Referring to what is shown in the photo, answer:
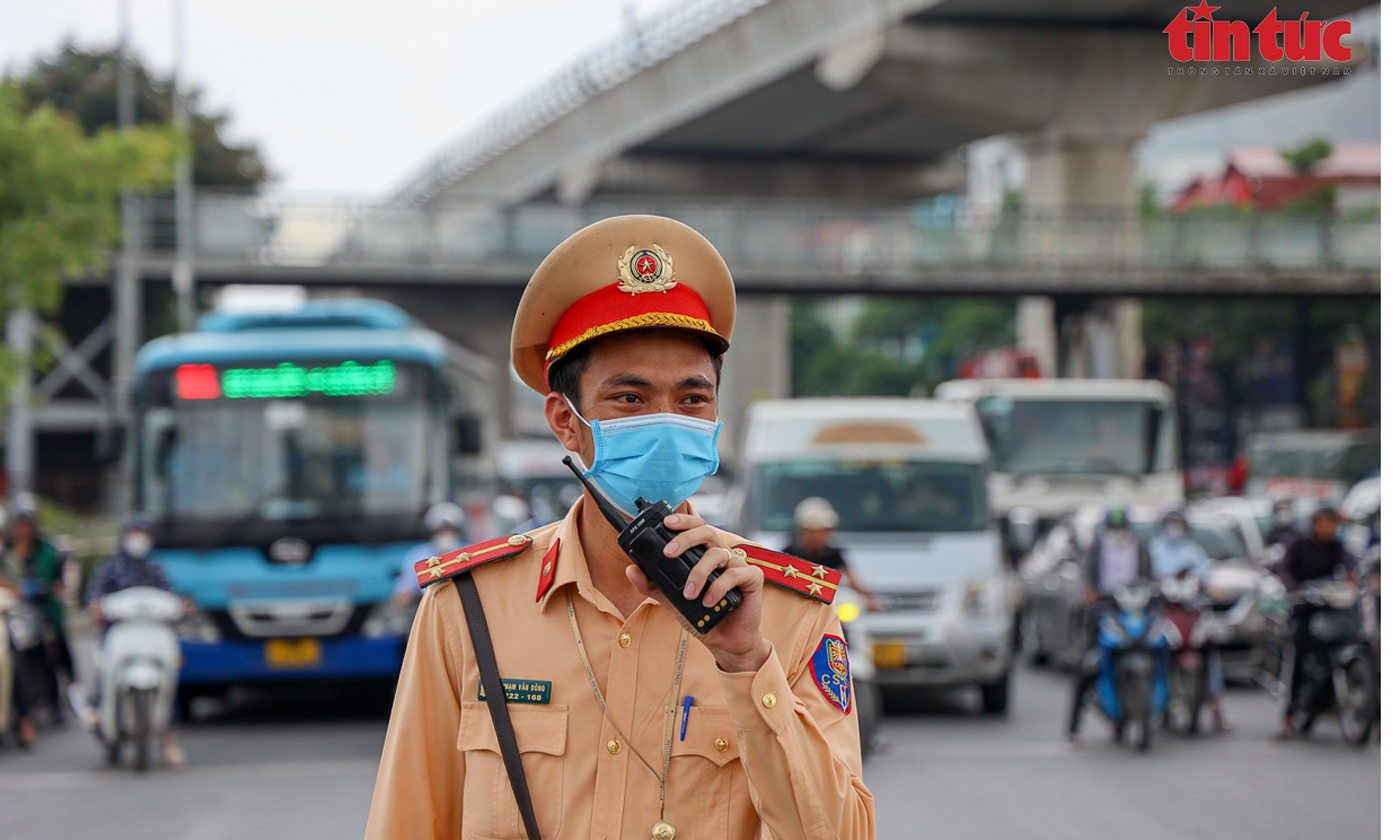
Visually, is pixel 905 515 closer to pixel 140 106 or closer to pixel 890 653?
pixel 890 653

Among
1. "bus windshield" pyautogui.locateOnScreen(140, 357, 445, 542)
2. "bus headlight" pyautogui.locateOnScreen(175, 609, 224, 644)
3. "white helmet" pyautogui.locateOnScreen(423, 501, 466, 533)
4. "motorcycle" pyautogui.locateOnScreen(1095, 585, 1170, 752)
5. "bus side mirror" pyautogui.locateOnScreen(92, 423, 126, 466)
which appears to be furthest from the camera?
"bus side mirror" pyautogui.locateOnScreen(92, 423, 126, 466)

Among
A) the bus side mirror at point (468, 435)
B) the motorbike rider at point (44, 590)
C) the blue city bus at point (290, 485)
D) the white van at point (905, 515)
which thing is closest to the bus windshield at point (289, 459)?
the blue city bus at point (290, 485)

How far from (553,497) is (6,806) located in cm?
961

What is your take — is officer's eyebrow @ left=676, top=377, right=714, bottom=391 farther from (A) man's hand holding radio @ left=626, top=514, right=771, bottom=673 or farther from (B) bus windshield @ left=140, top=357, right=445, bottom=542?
(B) bus windshield @ left=140, top=357, right=445, bottom=542

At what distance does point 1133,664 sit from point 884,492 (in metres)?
3.28

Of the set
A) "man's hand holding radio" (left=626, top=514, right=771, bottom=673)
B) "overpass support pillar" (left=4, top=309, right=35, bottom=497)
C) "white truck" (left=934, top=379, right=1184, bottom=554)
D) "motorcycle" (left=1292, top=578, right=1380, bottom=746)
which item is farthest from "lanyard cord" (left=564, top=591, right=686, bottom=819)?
"overpass support pillar" (left=4, top=309, right=35, bottom=497)

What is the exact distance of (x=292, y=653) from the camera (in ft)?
38.9

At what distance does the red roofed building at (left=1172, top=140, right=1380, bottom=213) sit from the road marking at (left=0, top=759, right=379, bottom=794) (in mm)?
47544

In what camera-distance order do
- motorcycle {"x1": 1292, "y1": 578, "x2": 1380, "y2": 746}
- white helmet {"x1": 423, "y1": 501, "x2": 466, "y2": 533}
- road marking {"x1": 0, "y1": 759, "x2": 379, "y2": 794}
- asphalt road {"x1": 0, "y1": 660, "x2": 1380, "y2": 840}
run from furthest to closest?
white helmet {"x1": 423, "y1": 501, "x2": 466, "y2": 533} < motorcycle {"x1": 1292, "y1": 578, "x2": 1380, "y2": 746} < road marking {"x1": 0, "y1": 759, "x2": 379, "y2": 794} < asphalt road {"x1": 0, "y1": 660, "x2": 1380, "y2": 840}

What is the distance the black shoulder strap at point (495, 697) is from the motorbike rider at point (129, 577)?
28.9 ft

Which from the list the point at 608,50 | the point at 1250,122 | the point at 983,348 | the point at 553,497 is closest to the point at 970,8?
the point at 608,50

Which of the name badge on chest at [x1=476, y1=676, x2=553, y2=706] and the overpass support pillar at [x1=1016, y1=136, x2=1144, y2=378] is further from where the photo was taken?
the overpass support pillar at [x1=1016, y1=136, x2=1144, y2=378]

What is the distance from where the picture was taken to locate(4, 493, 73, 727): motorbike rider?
1225 centimetres

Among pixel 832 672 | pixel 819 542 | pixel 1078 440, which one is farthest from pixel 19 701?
pixel 1078 440
